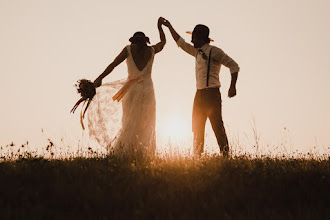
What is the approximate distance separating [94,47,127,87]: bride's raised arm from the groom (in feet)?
4.84

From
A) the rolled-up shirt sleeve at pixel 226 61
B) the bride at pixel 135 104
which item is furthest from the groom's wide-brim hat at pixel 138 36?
the rolled-up shirt sleeve at pixel 226 61

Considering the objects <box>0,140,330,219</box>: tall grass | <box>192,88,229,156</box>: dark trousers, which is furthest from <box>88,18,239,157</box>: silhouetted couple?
<box>0,140,330,219</box>: tall grass

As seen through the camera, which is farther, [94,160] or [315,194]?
[94,160]

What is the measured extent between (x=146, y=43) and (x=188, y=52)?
101cm

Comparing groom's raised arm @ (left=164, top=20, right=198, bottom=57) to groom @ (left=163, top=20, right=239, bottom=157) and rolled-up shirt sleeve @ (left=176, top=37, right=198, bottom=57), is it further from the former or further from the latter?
groom @ (left=163, top=20, right=239, bottom=157)

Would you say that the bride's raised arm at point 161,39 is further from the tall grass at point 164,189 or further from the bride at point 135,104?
the tall grass at point 164,189

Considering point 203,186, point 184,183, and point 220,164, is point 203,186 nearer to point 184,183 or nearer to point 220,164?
point 184,183

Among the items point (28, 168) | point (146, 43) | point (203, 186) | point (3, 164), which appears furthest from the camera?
point (146, 43)

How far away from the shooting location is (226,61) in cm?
770

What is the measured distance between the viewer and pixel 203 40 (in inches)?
312

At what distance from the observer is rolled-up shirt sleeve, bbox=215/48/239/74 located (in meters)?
7.64

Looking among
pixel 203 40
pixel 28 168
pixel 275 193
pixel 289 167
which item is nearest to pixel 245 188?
pixel 275 193

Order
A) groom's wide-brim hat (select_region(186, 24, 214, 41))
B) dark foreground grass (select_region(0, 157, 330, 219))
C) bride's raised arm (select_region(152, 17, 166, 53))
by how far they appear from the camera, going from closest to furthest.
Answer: dark foreground grass (select_region(0, 157, 330, 219))
groom's wide-brim hat (select_region(186, 24, 214, 41))
bride's raised arm (select_region(152, 17, 166, 53))

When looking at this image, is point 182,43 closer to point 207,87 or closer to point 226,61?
point 226,61
